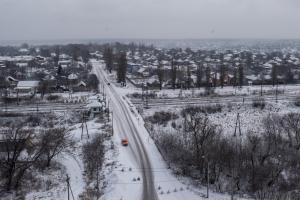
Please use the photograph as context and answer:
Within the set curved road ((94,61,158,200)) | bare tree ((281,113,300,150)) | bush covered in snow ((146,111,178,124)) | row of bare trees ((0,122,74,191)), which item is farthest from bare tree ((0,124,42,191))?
bare tree ((281,113,300,150))

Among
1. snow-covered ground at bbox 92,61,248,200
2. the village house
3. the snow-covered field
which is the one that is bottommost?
the snow-covered field

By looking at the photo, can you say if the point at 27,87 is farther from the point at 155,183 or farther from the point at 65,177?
the point at 155,183

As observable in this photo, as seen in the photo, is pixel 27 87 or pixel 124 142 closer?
pixel 124 142

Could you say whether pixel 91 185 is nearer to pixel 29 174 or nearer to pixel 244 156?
pixel 29 174

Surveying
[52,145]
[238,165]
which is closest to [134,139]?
[52,145]

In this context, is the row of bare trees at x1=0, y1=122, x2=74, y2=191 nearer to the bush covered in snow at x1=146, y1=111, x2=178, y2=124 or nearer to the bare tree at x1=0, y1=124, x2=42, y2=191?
the bare tree at x1=0, y1=124, x2=42, y2=191

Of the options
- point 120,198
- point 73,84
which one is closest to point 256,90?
point 73,84

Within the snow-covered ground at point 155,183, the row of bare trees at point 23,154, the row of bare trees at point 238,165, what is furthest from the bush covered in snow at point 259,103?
the row of bare trees at point 23,154
